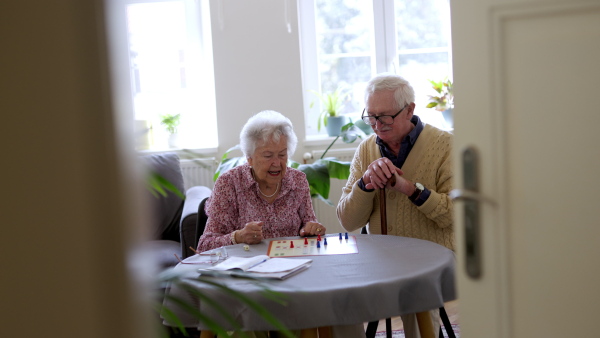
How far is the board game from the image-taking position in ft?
7.84

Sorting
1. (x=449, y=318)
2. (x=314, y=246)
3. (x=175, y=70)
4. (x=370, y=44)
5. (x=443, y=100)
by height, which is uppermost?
(x=370, y=44)

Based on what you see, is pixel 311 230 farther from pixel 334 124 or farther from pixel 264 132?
pixel 334 124

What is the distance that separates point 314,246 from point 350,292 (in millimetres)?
578

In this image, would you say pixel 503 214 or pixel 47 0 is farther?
pixel 503 214

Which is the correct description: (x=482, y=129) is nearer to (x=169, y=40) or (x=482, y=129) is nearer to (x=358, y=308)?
(x=358, y=308)

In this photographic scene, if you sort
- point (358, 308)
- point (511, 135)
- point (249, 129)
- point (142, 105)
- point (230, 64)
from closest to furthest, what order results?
point (511, 135) → point (358, 308) → point (249, 129) → point (230, 64) → point (142, 105)

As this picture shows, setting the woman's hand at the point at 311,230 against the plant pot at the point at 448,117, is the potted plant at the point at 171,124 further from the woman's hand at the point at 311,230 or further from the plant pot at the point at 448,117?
the woman's hand at the point at 311,230

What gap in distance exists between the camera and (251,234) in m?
2.55

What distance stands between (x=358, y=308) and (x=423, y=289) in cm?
23

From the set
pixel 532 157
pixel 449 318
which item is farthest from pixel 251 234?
pixel 449 318

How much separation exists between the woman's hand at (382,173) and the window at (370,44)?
2038mm

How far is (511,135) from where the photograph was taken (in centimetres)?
135

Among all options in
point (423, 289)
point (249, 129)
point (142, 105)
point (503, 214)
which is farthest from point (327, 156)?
point (503, 214)

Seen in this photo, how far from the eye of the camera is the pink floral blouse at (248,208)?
2.75m
